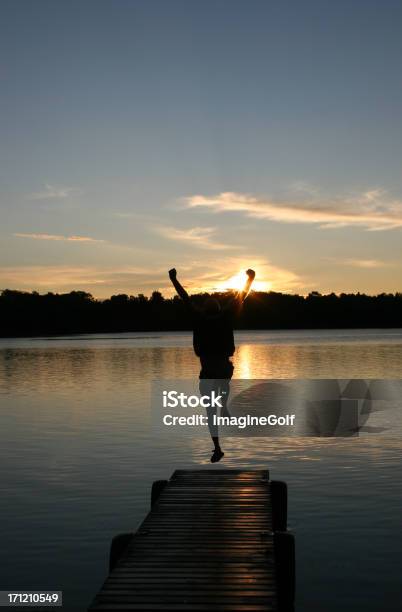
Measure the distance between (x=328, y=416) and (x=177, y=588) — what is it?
28738mm

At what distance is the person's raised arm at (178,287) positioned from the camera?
1473 cm

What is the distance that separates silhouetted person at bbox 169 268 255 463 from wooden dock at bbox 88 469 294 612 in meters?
1.85

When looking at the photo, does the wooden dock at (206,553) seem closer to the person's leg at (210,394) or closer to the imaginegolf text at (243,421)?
the person's leg at (210,394)

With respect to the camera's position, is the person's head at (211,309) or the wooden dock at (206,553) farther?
the person's head at (211,309)

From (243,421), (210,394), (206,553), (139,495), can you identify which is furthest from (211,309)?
(243,421)

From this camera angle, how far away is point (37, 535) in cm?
1702

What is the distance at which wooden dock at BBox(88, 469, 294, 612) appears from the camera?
966cm

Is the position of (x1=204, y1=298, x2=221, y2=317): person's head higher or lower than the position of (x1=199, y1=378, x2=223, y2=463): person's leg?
higher

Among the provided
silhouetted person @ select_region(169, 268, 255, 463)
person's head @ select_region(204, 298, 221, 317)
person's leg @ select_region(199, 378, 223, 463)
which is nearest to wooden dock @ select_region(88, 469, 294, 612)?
person's leg @ select_region(199, 378, 223, 463)

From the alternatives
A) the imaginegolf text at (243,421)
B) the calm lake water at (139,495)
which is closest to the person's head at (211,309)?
the calm lake water at (139,495)

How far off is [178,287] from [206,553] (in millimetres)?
5115

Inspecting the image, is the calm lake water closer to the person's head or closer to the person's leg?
the person's leg

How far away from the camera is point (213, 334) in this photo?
14805 mm

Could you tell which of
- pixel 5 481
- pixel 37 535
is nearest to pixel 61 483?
pixel 5 481
